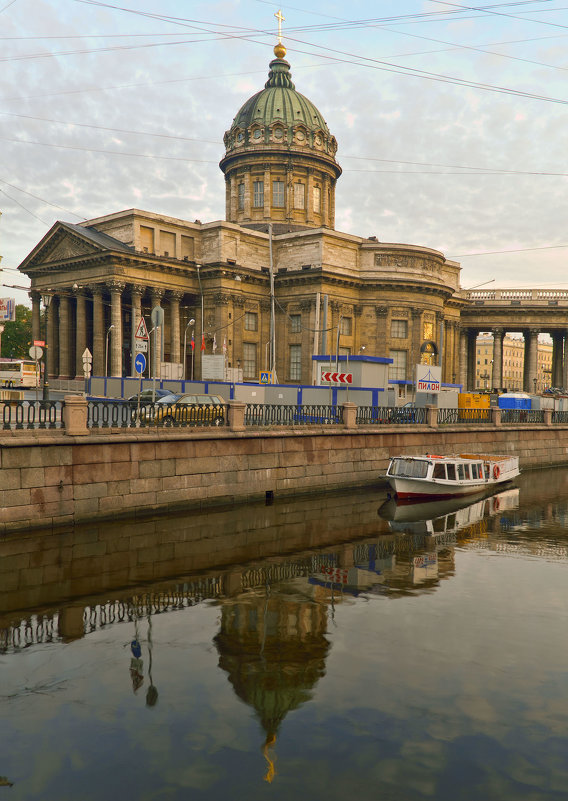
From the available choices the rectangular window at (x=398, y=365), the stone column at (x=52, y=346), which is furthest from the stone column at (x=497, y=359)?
the stone column at (x=52, y=346)

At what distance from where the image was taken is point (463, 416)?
39.8m

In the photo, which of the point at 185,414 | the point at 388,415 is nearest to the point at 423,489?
the point at 388,415

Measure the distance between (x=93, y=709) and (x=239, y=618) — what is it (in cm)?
442

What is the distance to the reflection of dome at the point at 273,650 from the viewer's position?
10070mm

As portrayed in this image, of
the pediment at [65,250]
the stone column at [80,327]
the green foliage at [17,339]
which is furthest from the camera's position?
the green foliage at [17,339]

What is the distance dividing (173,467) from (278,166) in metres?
61.0

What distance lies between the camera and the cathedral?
5806 centimetres

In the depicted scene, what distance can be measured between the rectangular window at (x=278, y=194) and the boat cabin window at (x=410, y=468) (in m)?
53.5

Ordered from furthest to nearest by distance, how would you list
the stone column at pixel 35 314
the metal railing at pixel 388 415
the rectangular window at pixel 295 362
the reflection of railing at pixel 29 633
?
the rectangular window at pixel 295 362 → the stone column at pixel 35 314 → the metal railing at pixel 388 415 → the reflection of railing at pixel 29 633

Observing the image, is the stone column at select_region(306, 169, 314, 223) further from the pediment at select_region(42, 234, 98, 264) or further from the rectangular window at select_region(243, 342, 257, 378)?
the pediment at select_region(42, 234, 98, 264)

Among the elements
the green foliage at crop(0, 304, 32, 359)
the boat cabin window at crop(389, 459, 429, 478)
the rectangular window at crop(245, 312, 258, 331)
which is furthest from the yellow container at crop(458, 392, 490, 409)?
the green foliage at crop(0, 304, 32, 359)

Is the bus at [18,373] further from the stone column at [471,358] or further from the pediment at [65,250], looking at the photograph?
the stone column at [471,358]

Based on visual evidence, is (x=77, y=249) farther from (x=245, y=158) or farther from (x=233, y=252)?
(x=245, y=158)

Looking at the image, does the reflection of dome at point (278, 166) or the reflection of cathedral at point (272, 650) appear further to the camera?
the reflection of dome at point (278, 166)
